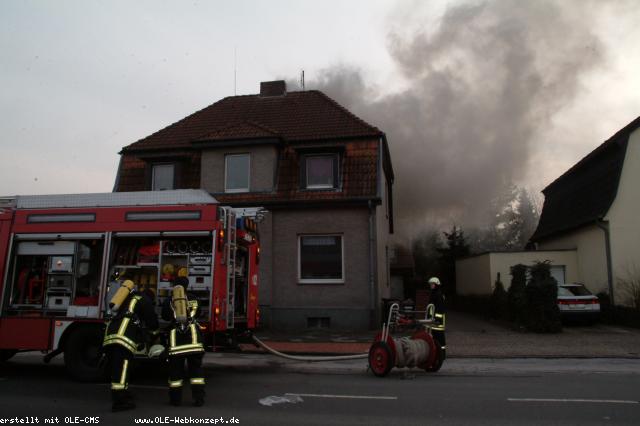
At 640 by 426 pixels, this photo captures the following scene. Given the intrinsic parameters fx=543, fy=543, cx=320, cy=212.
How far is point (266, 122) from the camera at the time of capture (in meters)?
19.1

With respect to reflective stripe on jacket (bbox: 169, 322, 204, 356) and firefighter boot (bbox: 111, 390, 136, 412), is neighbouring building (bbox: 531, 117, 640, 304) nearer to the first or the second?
reflective stripe on jacket (bbox: 169, 322, 204, 356)

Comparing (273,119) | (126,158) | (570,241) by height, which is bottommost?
(570,241)

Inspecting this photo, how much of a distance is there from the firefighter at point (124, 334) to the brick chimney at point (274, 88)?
49.5 ft

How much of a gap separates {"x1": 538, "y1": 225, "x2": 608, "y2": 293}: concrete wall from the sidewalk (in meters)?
2.90

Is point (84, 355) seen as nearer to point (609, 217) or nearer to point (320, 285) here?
point (320, 285)

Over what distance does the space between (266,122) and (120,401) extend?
545 inches

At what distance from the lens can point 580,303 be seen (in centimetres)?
1697

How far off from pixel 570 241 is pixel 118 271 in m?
18.9

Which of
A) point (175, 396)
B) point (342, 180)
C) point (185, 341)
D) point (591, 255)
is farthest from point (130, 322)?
point (591, 255)

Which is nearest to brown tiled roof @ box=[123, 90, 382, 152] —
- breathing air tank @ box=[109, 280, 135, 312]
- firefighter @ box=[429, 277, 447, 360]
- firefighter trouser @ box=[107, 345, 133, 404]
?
firefighter @ box=[429, 277, 447, 360]

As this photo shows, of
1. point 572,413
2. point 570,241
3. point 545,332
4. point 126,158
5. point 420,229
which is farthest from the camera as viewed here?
point 420,229

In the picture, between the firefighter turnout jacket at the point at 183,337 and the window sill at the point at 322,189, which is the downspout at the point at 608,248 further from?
the firefighter turnout jacket at the point at 183,337

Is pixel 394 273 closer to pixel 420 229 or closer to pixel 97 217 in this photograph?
pixel 420 229

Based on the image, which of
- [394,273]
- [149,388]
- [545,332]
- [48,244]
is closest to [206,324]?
[149,388]
